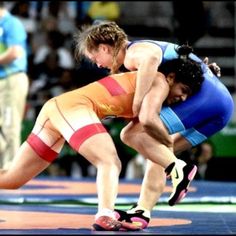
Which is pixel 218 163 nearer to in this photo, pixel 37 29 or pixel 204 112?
pixel 37 29

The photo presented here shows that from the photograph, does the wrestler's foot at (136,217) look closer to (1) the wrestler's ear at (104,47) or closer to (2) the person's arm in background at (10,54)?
(1) the wrestler's ear at (104,47)

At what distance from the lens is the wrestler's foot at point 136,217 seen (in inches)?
199

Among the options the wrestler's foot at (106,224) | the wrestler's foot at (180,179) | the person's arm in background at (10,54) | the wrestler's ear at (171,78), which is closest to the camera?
the wrestler's foot at (106,224)

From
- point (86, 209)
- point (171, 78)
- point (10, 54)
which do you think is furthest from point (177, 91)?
point (10, 54)

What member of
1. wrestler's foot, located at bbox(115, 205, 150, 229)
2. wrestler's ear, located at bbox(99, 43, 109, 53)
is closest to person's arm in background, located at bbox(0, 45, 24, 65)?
wrestler's ear, located at bbox(99, 43, 109, 53)

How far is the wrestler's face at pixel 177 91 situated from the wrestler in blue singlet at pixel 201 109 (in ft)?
0.11

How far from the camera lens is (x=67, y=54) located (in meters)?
11.5

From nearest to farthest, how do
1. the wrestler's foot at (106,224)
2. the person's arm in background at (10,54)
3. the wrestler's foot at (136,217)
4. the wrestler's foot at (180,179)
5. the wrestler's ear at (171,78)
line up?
the wrestler's foot at (106,224), the wrestler's foot at (180,179), the wrestler's foot at (136,217), the wrestler's ear at (171,78), the person's arm in background at (10,54)

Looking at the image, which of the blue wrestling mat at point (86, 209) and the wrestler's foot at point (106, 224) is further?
the blue wrestling mat at point (86, 209)

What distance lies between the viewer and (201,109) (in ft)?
17.0

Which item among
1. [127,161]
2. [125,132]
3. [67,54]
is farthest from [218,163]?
[125,132]

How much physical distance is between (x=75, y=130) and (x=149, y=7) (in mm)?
7348

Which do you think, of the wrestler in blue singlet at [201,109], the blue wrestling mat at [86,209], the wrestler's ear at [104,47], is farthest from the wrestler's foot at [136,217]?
the wrestler's ear at [104,47]

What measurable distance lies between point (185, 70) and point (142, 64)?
318mm
